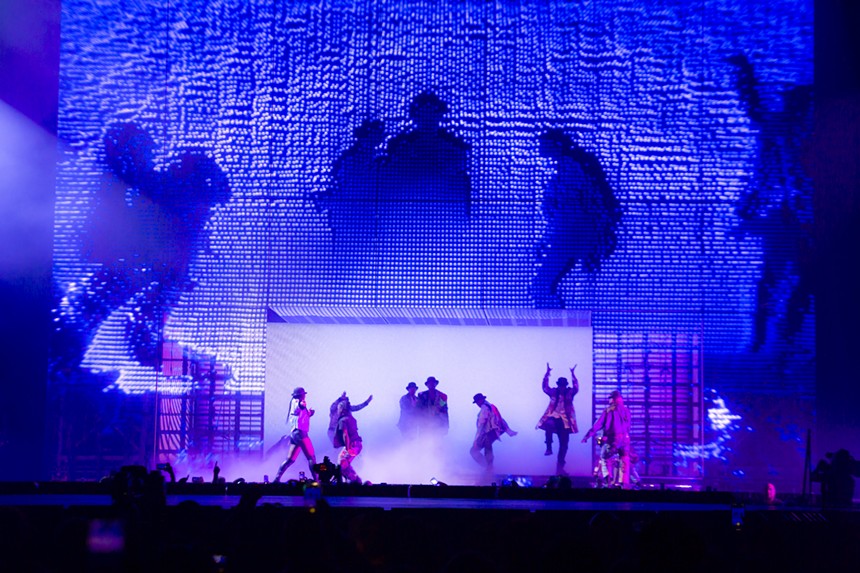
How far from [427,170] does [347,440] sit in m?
4.01

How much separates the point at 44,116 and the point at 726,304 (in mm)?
10193

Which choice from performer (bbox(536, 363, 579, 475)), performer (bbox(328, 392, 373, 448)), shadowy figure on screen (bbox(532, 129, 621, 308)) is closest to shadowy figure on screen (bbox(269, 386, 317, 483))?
performer (bbox(328, 392, 373, 448))

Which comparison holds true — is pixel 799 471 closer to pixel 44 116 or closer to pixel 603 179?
pixel 603 179

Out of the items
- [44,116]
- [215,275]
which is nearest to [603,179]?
[215,275]

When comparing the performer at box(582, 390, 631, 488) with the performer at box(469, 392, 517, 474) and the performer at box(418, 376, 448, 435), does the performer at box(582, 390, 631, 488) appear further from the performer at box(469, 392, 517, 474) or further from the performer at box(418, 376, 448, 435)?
the performer at box(418, 376, 448, 435)

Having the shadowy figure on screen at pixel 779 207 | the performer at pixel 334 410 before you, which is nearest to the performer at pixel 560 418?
the performer at pixel 334 410

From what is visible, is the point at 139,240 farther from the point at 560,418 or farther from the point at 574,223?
the point at 560,418

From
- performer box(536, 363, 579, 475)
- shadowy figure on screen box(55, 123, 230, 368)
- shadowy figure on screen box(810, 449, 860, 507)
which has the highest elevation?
shadowy figure on screen box(55, 123, 230, 368)

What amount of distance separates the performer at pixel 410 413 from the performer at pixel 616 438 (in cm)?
244

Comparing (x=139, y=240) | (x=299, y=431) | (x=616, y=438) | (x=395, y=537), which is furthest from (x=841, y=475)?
(x=139, y=240)

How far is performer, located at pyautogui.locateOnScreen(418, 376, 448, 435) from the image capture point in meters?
12.9

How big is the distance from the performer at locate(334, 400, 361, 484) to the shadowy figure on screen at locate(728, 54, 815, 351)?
5.71 m

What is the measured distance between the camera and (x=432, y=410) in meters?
12.9

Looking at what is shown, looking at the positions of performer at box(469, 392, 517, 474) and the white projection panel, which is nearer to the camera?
performer at box(469, 392, 517, 474)
